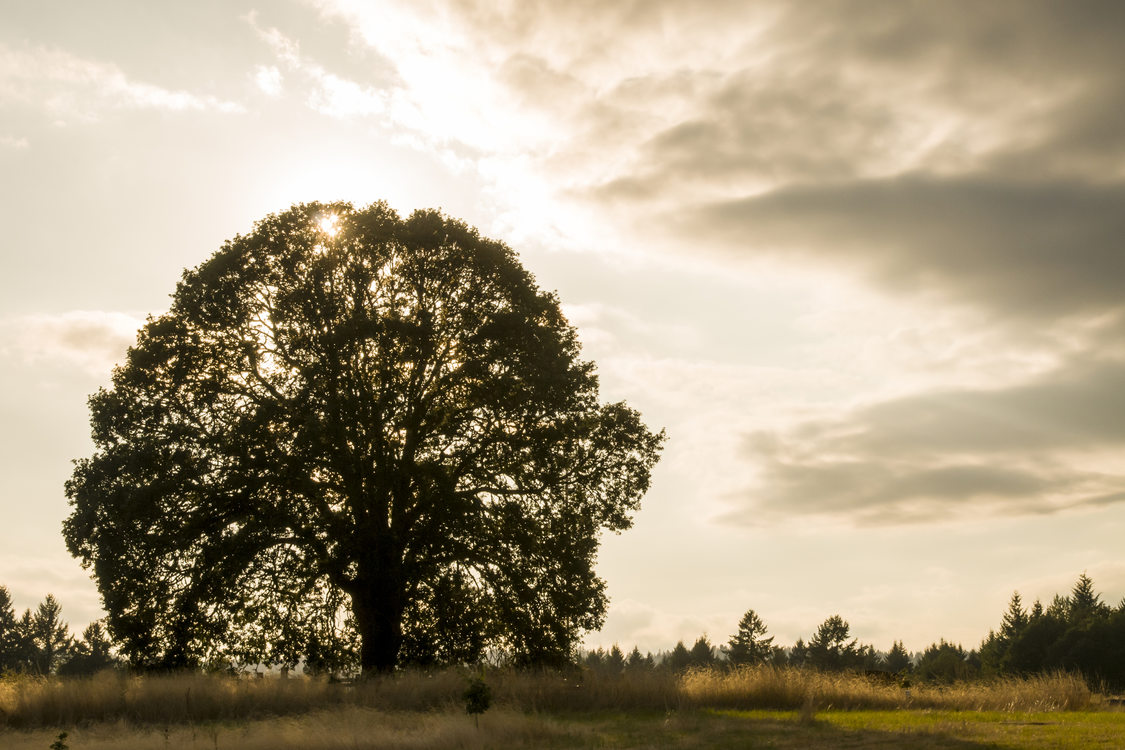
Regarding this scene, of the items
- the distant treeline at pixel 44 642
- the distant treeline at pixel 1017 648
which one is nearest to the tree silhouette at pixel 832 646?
the distant treeline at pixel 1017 648

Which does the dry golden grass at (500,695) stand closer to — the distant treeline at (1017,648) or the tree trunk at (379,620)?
the tree trunk at (379,620)

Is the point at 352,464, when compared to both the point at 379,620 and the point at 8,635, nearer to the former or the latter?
the point at 379,620

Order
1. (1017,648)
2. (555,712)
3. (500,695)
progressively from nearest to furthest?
(555,712) → (500,695) → (1017,648)

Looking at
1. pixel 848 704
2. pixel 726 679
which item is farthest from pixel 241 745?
pixel 848 704

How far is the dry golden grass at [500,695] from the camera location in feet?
62.5

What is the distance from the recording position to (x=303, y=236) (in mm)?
28047

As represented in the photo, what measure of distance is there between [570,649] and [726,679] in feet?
20.2

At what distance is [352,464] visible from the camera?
85.5 feet

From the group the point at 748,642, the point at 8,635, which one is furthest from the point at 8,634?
the point at 748,642

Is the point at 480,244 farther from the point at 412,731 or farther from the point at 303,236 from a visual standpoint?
the point at 412,731

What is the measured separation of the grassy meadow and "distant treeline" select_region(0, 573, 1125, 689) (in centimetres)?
2196

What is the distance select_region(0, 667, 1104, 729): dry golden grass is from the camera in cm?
1905

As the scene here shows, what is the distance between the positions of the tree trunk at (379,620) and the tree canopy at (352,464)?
61 millimetres

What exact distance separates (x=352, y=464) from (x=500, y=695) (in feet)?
28.1
